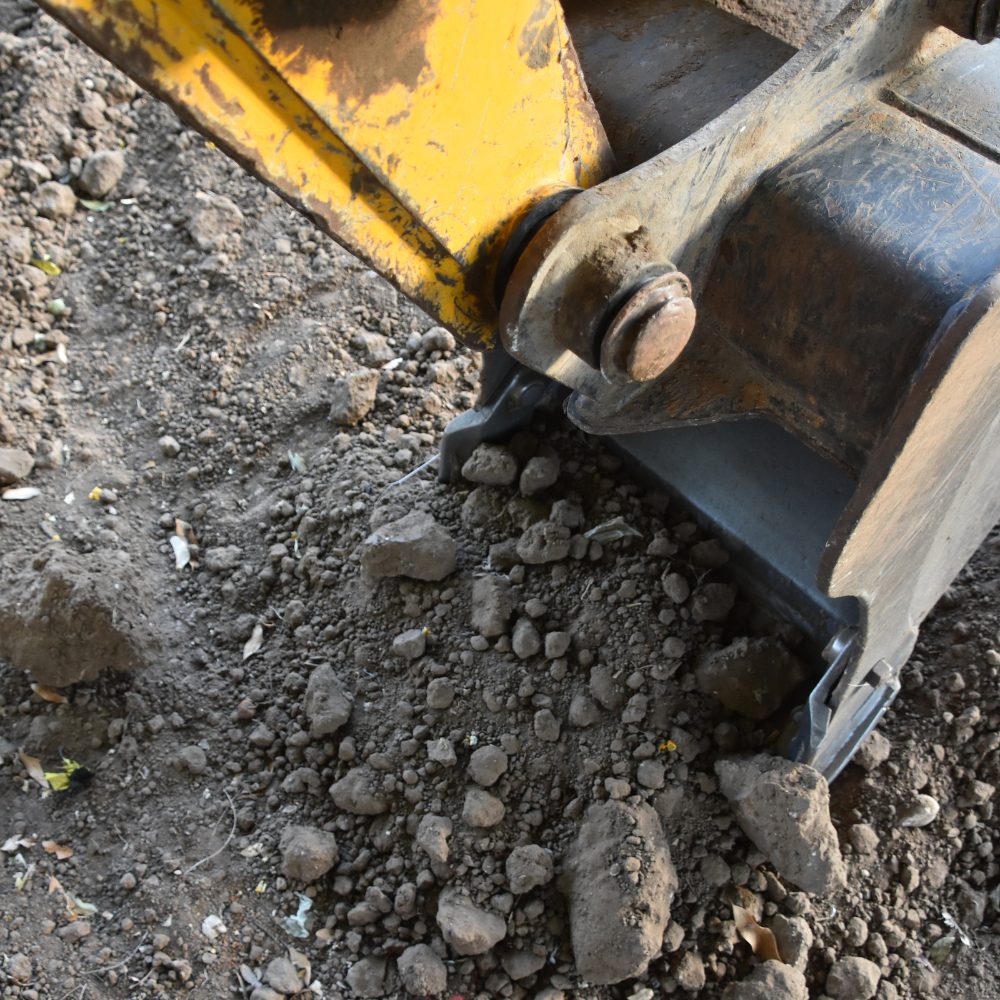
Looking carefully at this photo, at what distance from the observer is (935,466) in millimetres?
1543

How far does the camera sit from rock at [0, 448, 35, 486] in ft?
8.18

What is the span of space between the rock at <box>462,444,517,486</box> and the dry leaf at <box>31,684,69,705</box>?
978 mm

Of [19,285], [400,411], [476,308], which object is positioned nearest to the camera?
[476,308]

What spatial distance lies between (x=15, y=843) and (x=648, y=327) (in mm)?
1651

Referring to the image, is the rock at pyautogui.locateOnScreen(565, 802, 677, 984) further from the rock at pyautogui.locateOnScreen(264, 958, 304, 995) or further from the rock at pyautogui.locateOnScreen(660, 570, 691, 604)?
the rock at pyautogui.locateOnScreen(264, 958, 304, 995)

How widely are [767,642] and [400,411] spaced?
1068mm

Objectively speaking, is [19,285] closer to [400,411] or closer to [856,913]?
[400,411]

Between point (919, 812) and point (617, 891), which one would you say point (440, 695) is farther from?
point (919, 812)

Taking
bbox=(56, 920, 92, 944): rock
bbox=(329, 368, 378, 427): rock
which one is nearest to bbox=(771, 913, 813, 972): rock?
bbox=(56, 920, 92, 944): rock

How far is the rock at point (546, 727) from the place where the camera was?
6.74 ft

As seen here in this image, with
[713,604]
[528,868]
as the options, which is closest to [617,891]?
[528,868]

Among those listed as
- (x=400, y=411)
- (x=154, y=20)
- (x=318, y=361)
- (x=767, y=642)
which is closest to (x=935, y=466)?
(x=767, y=642)

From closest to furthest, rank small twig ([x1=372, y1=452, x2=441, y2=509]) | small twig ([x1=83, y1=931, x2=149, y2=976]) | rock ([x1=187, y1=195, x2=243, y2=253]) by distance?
small twig ([x1=83, y1=931, x2=149, y2=976]) < small twig ([x1=372, y1=452, x2=441, y2=509]) < rock ([x1=187, y1=195, x2=243, y2=253])

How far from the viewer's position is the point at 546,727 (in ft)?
6.73
